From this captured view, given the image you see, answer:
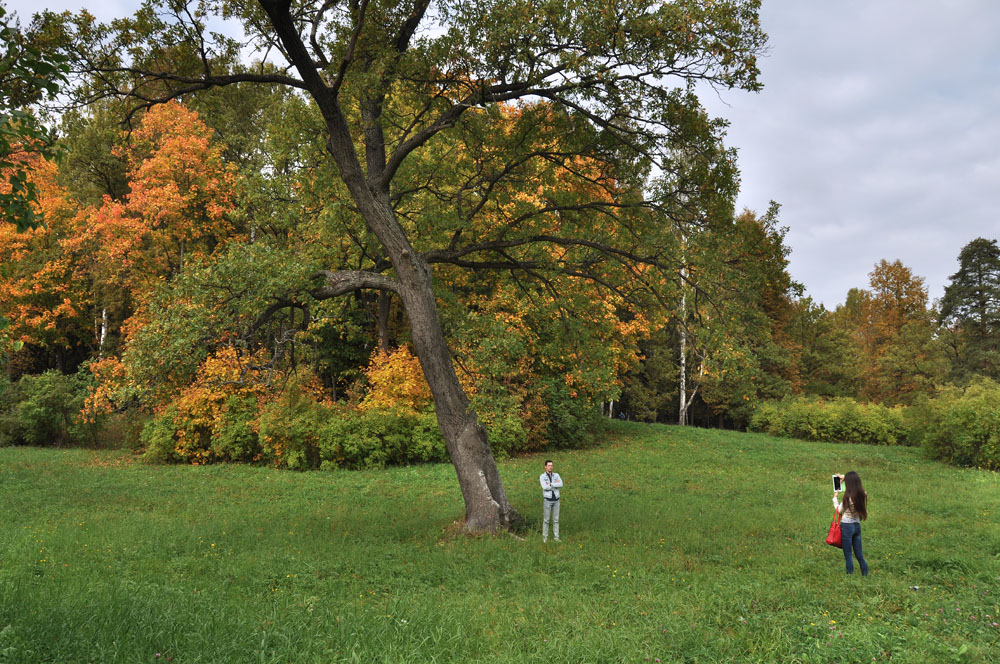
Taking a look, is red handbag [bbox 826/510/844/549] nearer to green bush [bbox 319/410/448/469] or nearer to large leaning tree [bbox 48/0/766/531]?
large leaning tree [bbox 48/0/766/531]

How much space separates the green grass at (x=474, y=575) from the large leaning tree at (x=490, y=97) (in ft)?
8.95

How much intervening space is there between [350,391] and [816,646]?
18.5 meters

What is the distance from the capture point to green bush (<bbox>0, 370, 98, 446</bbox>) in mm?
24469

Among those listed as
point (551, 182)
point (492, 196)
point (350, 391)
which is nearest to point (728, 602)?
point (551, 182)

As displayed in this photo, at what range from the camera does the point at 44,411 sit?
24.6 metres

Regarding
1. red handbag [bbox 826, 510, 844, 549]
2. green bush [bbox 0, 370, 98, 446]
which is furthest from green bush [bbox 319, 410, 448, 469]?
red handbag [bbox 826, 510, 844, 549]

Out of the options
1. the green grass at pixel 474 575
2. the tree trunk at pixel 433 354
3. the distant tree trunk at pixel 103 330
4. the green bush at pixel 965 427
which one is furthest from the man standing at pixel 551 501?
the distant tree trunk at pixel 103 330

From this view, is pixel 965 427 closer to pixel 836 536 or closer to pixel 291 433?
pixel 836 536

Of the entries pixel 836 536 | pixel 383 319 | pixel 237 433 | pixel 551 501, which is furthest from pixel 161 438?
pixel 836 536

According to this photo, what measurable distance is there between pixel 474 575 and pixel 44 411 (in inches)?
964

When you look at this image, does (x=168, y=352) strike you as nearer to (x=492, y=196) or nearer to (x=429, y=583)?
(x=429, y=583)

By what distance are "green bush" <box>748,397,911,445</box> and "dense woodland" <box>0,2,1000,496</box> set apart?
578 centimetres

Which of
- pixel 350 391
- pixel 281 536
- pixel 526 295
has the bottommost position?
pixel 281 536

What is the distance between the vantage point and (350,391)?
2186 cm
